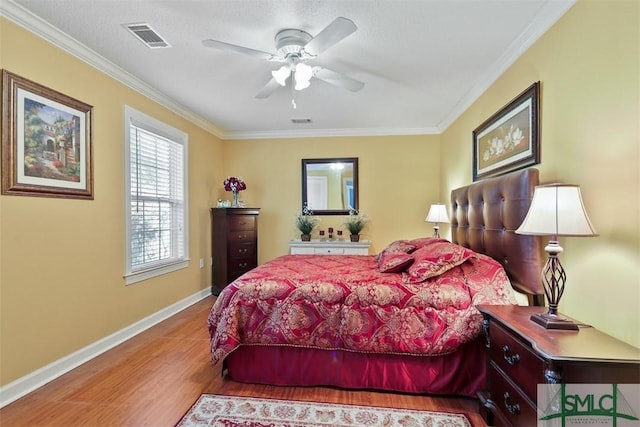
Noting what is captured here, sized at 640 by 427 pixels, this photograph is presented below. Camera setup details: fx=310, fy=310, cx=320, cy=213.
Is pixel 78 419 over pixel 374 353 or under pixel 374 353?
under

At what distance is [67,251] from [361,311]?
7.53ft

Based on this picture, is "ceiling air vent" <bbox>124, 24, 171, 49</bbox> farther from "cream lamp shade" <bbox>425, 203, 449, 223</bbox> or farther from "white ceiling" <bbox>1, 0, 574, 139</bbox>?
"cream lamp shade" <bbox>425, 203, 449, 223</bbox>

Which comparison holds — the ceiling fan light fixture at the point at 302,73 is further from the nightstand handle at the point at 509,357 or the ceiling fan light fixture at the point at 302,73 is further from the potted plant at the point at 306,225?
the potted plant at the point at 306,225

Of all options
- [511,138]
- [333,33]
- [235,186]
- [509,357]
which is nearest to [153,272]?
[235,186]

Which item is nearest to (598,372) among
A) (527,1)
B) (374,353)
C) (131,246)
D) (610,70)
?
(374,353)

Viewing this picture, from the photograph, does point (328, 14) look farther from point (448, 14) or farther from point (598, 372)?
point (598, 372)

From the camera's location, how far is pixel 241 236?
4598 millimetres

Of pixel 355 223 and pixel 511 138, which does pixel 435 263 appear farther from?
pixel 355 223

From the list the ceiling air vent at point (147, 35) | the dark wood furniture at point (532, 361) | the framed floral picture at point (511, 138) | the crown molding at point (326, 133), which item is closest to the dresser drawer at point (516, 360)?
the dark wood furniture at point (532, 361)

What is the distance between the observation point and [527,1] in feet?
6.24

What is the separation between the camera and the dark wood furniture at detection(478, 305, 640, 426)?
118 cm

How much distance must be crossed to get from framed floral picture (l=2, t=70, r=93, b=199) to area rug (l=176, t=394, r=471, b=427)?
6.15 ft

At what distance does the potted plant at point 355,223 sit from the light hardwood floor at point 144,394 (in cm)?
268

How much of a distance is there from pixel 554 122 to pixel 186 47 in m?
2.67
